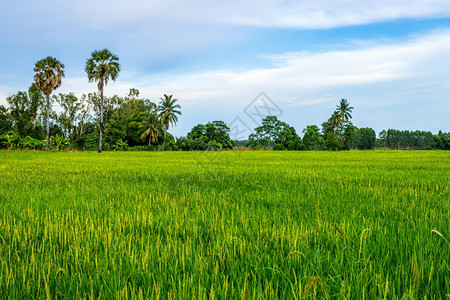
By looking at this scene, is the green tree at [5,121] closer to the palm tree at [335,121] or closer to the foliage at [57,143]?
the foliage at [57,143]

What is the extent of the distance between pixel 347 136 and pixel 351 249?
266ft

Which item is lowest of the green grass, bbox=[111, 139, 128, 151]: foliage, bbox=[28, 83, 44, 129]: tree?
the green grass

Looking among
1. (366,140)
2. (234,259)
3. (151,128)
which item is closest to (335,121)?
(366,140)

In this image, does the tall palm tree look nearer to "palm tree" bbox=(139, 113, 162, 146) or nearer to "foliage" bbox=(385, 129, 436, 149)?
"palm tree" bbox=(139, 113, 162, 146)

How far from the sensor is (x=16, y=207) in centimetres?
382

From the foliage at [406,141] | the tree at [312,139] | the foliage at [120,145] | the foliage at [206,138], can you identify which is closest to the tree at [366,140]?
the foliage at [406,141]

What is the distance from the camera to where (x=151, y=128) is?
54.7m

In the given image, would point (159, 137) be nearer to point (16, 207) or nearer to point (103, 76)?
point (103, 76)

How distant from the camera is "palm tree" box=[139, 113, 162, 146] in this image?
53.5 metres

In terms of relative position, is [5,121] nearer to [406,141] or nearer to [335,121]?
[335,121]

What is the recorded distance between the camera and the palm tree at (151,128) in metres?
53.5

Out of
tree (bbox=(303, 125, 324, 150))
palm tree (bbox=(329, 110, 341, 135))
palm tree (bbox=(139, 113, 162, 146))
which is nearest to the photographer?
palm tree (bbox=(139, 113, 162, 146))

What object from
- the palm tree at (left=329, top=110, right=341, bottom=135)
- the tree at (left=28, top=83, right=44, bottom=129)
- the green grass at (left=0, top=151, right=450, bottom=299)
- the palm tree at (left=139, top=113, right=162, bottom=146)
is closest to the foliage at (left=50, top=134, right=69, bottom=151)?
the palm tree at (left=139, top=113, right=162, bottom=146)

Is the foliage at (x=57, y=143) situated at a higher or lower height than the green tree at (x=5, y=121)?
Result: lower
